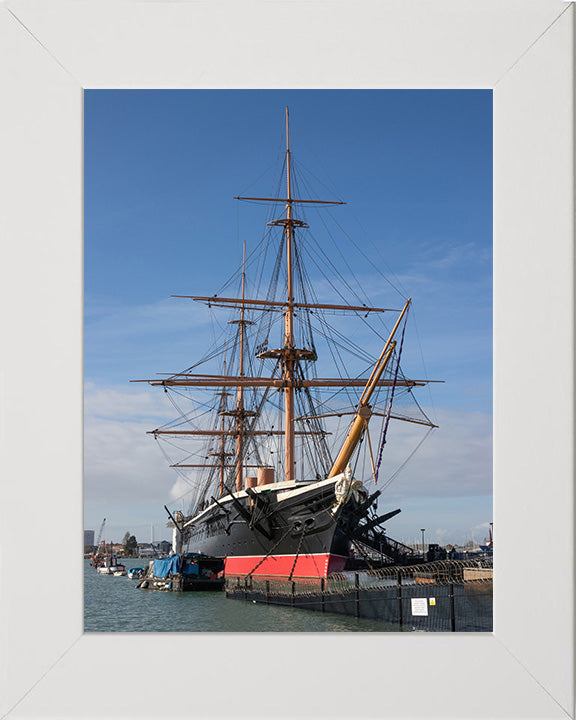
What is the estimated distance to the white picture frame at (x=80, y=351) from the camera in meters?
6.09

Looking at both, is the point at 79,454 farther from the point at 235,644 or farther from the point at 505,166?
the point at 505,166

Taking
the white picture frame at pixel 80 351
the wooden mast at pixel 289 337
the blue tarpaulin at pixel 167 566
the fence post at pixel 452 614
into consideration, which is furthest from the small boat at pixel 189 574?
the white picture frame at pixel 80 351

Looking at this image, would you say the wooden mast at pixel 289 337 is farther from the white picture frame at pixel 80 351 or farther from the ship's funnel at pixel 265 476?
the white picture frame at pixel 80 351

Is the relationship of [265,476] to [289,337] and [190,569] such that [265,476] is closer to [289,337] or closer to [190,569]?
[289,337]

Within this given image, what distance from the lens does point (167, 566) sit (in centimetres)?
3006

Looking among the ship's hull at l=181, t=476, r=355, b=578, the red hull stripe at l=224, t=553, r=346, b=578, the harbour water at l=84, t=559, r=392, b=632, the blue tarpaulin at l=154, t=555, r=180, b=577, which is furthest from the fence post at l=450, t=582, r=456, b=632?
the blue tarpaulin at l=154, t=555, r=180, b=577

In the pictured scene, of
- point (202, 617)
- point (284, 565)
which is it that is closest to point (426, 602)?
point (202, 617)

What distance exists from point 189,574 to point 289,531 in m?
7.48

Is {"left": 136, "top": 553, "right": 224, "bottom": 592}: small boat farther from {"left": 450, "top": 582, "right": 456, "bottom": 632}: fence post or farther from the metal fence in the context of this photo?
{"left": 450, "top": 582, "right": 456, "bottom": 632}: fence post

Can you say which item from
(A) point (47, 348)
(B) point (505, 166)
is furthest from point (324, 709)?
(B) point (505, 166)

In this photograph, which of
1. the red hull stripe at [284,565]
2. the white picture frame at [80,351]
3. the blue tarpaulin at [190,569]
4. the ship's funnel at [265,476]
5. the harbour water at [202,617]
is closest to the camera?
the white picture frame at [80,351]

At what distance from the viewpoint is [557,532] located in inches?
232

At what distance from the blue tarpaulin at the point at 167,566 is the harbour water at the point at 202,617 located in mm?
2383

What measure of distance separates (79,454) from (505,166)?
13.9 feet
